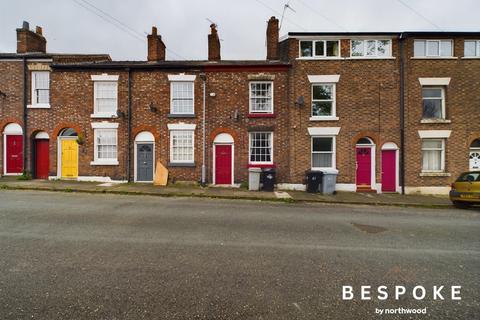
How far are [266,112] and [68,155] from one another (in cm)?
1272

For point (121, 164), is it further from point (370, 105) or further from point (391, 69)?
point (391, 69)

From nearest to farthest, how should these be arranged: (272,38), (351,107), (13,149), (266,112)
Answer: (351,107) → (266,112) → (272,38) → (13,149)

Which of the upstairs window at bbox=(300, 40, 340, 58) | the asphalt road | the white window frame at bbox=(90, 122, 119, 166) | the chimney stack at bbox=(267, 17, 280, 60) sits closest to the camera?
the asphalt road

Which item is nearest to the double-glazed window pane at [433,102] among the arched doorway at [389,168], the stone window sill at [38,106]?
the arched doorway at [389,168]

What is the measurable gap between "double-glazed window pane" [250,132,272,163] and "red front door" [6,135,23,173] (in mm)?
14874

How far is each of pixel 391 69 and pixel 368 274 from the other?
13559 mm

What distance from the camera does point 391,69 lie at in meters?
13.1

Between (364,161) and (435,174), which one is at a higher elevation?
(364,161)

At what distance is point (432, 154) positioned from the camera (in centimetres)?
1326

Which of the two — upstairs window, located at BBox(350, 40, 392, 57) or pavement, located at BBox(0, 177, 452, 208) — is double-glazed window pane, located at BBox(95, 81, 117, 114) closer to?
pavement, located at BBox(0, 177, 452, 208)

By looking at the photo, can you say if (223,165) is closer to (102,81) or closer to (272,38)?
(272,38)

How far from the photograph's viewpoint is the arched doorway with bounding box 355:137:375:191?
13211mm


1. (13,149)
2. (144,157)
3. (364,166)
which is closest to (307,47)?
(364,166)

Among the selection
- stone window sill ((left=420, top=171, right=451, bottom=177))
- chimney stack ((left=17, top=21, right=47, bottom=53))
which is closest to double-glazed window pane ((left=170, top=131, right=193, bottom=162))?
chimney stack ((left=17, top=21, right=47, bottom=53))
